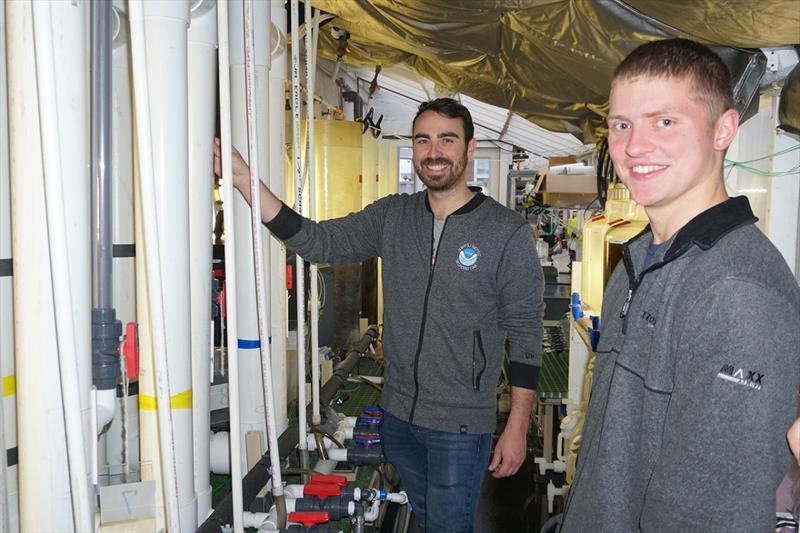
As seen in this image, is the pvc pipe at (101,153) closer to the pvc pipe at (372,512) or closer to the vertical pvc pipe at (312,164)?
the vertical pvc pipe at (312,164)

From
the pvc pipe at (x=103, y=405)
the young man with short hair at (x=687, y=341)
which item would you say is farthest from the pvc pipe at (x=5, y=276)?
the young man with short hair at (x=687, y=341)

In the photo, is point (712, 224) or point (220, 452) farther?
point (220, 452)

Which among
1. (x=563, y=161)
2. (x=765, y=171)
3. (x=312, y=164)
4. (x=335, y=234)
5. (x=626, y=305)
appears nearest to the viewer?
(x=626, y=305)

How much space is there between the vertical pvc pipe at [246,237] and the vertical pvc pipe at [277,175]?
0.13 metres

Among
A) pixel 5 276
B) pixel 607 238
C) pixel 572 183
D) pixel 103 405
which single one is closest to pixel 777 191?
pixel 607 238

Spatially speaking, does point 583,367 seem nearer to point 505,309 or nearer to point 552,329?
point 505,309

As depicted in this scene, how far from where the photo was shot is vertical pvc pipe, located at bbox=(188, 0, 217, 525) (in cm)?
158

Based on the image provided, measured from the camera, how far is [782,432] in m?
1.02

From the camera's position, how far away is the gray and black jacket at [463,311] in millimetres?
2201

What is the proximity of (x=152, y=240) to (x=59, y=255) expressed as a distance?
0.17 meters

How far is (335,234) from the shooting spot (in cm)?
242

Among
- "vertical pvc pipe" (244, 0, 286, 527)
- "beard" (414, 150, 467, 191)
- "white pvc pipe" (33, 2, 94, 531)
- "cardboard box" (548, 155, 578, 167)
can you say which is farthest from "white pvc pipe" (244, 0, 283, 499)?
"cardboard box" (548, 155, 578, 167)

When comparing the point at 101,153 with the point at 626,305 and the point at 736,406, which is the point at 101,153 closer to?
the point at 626,305

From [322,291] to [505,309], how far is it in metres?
1.73
